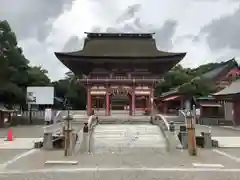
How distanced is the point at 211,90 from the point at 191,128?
37553mm

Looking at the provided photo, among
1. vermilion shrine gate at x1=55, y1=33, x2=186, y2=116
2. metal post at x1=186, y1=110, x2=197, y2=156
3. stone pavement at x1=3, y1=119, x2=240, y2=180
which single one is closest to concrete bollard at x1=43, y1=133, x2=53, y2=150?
stone pavement at x1=3, y1=119, x2=240, y2=180

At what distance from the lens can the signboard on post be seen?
38531mm

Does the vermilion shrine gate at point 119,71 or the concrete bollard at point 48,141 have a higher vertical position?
the vermilion shrine gate at point 119,71

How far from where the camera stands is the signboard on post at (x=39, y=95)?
38531 mm

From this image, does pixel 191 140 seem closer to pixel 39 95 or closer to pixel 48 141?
pixel 48 141

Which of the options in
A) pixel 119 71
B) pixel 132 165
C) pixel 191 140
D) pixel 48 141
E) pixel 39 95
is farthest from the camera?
pixel 39 95

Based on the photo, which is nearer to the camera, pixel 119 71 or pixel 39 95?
pixel 119 71

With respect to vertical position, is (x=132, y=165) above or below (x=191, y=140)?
below

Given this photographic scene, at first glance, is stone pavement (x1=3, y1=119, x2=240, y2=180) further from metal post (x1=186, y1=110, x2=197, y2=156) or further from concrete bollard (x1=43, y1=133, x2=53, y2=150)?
concrete bollard (x1=43, y1=133, x2=53, y2=150)

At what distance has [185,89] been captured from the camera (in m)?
51.4

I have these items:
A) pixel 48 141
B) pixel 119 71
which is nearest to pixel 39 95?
pixel 119 71

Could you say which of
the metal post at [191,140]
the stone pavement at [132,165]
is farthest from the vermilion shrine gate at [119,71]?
the metal post at [191,140]

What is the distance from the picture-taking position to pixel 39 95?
38.8m

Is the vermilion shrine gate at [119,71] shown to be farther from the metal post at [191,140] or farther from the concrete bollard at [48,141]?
the metal post at [191,140]
